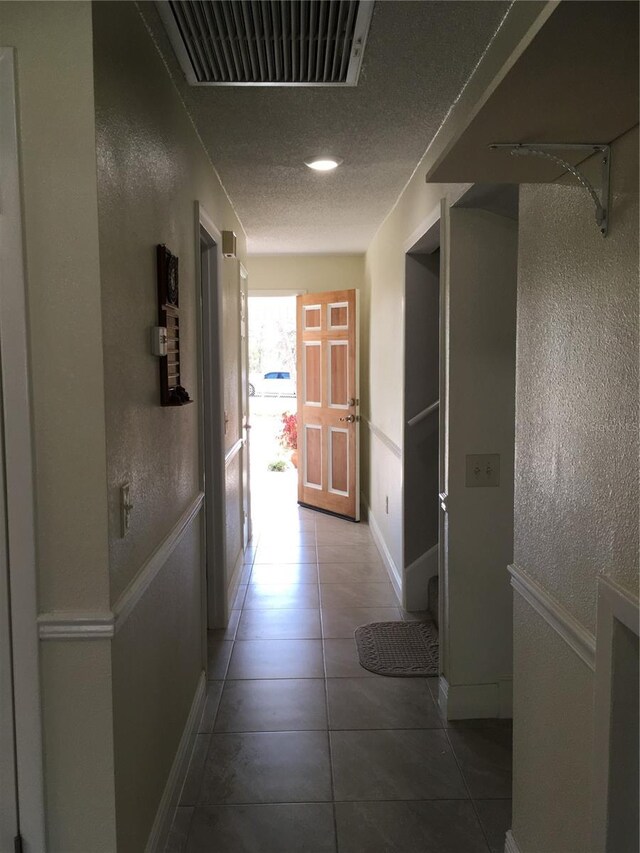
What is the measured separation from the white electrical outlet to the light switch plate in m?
1.49

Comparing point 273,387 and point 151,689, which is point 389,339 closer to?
A: point 151,689

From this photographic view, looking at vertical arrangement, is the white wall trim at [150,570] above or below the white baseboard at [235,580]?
above

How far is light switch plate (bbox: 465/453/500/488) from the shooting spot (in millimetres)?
2760

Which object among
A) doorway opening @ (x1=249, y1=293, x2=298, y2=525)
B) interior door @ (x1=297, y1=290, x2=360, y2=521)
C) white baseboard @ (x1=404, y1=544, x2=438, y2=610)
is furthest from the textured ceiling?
doorway opening @ (x1=249, y1=293, x2=298, y2=525)

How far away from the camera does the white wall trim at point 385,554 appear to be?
167 inches

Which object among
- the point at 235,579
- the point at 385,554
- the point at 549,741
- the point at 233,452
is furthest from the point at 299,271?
the point at 549,741

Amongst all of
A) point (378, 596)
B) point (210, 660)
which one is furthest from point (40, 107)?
point (378, 596)

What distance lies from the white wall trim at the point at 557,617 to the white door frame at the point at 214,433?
2.02 metres

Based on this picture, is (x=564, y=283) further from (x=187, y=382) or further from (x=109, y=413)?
(x=187, y=382)

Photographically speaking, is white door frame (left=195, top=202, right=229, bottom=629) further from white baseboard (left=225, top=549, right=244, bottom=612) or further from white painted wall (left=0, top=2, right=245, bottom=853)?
white painted wall (left=0, top=2, right=245, bottom=853)

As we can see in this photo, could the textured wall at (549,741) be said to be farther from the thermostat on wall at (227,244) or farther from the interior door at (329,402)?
the interior door at (329,402)

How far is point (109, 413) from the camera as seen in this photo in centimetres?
157

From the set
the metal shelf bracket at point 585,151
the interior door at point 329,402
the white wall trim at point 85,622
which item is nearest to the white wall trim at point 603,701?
the metal shelf bracket at point 585,151

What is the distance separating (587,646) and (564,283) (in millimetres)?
768
